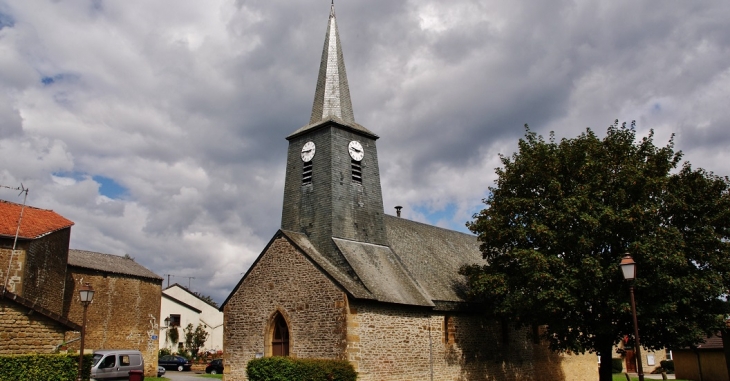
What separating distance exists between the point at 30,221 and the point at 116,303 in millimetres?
8489

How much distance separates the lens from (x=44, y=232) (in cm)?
2541

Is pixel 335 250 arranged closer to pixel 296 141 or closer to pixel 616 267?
pixel 296 141

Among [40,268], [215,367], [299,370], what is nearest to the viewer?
[299,370]

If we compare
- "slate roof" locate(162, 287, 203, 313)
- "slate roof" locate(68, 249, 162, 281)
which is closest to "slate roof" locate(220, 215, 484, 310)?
"slate roof" locate(68, 249, 162, 281)

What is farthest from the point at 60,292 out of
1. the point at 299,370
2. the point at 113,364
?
the point at 299,370

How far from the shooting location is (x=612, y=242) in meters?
19.5

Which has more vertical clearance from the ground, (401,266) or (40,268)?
(40,268)

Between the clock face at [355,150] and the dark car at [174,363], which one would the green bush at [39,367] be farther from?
the dark car at [174,363]

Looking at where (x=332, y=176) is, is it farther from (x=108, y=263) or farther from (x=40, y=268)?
(x=108, y=263)

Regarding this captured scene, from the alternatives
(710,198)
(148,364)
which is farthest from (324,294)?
(148,364)

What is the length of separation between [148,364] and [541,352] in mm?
22133

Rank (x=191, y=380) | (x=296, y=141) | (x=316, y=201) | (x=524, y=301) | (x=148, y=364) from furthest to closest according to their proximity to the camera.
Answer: (x=148, y=364), (x=191, y=380), (x=296, y=141), (x=316, y=201), (x=524, y=301)

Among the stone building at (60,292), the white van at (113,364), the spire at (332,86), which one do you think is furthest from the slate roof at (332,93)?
the stone building at (60,292)

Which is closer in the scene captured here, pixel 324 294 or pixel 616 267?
pixel 616 267
